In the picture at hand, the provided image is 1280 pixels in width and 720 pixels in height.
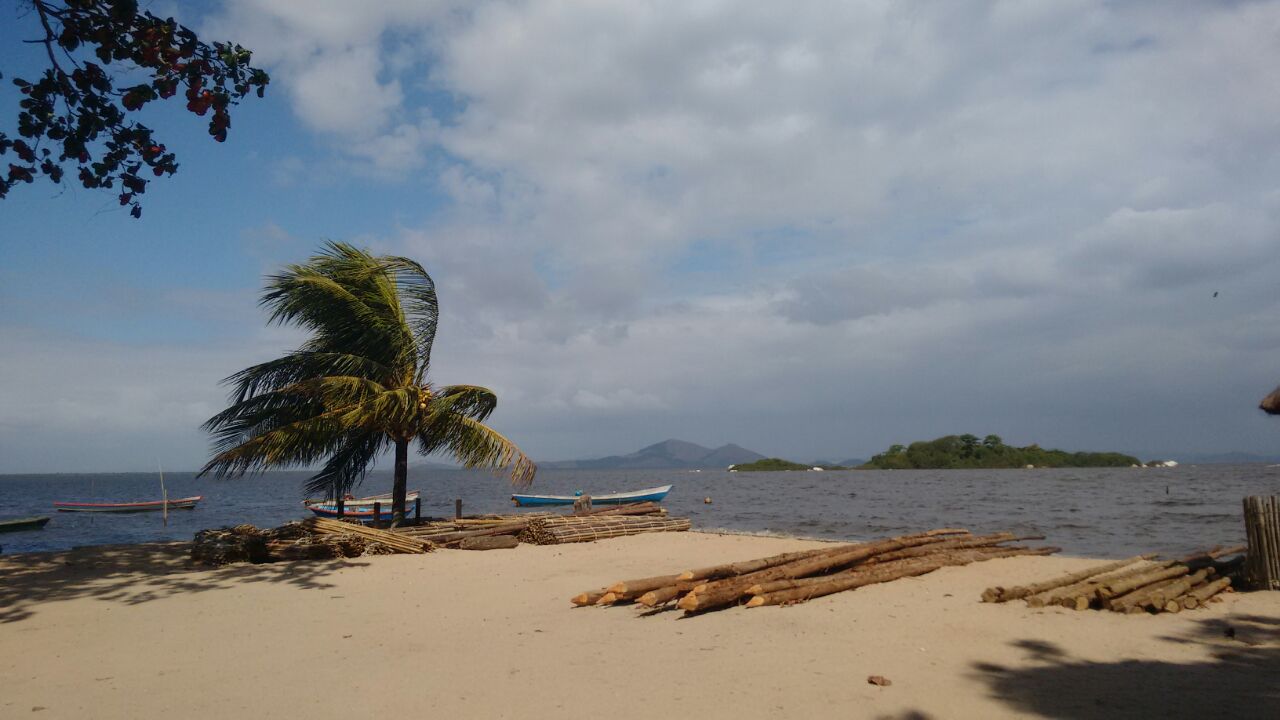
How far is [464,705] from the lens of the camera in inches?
223

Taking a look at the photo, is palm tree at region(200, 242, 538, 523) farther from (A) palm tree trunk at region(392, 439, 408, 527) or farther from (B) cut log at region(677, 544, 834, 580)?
(B) cut log at region(677, 544, 834, 580)

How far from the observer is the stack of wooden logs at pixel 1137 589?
8938 mm

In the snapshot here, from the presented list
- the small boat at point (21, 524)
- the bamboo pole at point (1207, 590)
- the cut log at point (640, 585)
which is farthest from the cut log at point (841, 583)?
the small boat at point (21, 524)

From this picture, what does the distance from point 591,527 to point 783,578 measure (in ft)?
30.4

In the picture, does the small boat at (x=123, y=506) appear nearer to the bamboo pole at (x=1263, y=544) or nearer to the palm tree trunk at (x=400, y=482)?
the palm tree trunk at (x=400, y=482)

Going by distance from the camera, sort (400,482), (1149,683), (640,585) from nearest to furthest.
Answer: (1149,683) < (640,585) < (400,482)

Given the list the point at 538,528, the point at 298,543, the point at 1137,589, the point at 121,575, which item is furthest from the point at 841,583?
the point at 121,575

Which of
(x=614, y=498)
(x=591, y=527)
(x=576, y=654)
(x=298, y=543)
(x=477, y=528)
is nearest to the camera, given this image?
(x=576, y=654)

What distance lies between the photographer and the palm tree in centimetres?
1520

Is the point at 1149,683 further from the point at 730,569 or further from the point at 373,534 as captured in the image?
the point at 373,534

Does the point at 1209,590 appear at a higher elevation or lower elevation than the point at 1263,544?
lower

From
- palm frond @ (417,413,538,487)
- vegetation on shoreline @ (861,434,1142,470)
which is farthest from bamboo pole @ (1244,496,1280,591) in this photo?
vegetation on shoreline @ (861,434,1142,470)

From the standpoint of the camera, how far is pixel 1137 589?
9.41 meters

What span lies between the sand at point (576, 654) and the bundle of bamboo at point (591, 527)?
572 centimetres
